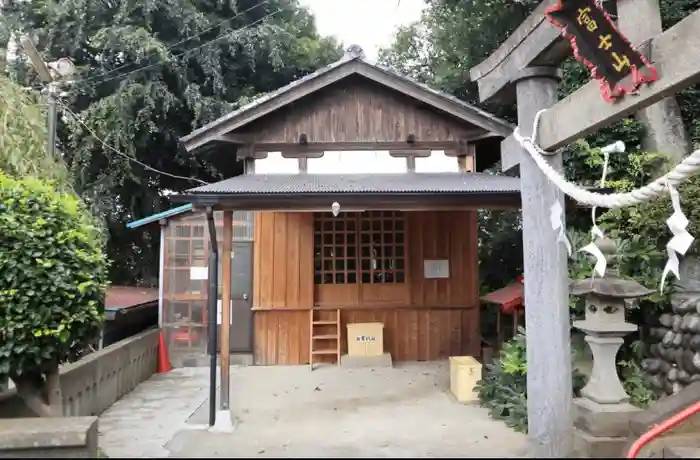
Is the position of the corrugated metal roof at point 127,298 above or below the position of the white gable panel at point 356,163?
below

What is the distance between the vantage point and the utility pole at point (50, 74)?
854 centimetres

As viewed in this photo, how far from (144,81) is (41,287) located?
10106 mm

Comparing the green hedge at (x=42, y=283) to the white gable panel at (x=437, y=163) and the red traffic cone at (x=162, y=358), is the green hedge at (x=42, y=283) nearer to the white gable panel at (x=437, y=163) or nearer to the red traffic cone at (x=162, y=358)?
the red traffic cone at (x=162, y=358)

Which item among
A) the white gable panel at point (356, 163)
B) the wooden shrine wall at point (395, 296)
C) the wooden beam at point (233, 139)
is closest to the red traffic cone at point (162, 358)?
the wooden shrine wall at point (395, 296)

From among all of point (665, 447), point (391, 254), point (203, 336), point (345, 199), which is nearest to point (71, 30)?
point (203, 336)

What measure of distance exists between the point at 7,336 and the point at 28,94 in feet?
15.1

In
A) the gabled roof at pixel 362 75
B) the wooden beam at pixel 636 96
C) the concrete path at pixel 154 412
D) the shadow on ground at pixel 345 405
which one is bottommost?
the concrete path at pixel 154 412

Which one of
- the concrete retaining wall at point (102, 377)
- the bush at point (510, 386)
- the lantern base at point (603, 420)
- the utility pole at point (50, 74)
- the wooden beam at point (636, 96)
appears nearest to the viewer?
the wooden beam at point (636, 96)

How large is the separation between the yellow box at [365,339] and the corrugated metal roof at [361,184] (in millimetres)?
2560

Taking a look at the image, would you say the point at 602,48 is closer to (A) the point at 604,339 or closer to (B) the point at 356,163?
(A) the point at 604,339

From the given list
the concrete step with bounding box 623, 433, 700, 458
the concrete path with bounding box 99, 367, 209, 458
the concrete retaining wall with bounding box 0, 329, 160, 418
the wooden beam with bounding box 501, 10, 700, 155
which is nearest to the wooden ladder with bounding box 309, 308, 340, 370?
the concrete path with bounding box 99, 367, 209, 458

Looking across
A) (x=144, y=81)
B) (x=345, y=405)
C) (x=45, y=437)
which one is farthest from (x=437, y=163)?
(x=144, y=81)

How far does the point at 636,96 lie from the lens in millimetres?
3229

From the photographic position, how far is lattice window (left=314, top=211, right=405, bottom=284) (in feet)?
32.4
